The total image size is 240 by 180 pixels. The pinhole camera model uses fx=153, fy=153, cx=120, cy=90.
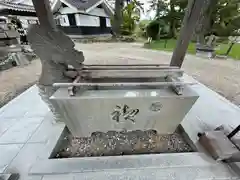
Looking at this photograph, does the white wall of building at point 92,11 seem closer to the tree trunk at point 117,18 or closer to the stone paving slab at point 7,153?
the tree trunk at point 117,18

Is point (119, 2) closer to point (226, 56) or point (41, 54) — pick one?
point (226, 56)

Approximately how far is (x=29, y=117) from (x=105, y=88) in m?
1.29

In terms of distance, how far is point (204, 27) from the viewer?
7.69m

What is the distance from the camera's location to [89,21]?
46.2 feet

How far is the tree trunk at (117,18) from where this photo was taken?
1269cm

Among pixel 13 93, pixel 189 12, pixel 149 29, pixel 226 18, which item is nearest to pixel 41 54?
pixel 189 12

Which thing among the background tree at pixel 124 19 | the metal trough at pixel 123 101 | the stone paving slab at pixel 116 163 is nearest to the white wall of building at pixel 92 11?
the background tree at pixel 124 19

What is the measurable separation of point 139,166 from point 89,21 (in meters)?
14.8

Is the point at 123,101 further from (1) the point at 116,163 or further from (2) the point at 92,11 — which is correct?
(2) the point at 92,11

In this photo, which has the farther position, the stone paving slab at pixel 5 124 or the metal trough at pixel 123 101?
the stone paving slab at pixel 5 124

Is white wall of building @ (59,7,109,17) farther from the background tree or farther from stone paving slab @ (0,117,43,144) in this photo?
stone paving slab @ (0,117,43,144)

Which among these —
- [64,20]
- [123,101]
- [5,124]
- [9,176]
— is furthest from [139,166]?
[64,20]

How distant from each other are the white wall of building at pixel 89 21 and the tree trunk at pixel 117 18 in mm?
2180

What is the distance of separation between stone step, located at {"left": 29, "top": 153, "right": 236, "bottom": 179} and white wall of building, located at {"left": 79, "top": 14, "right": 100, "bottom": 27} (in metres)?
A: 13.8
